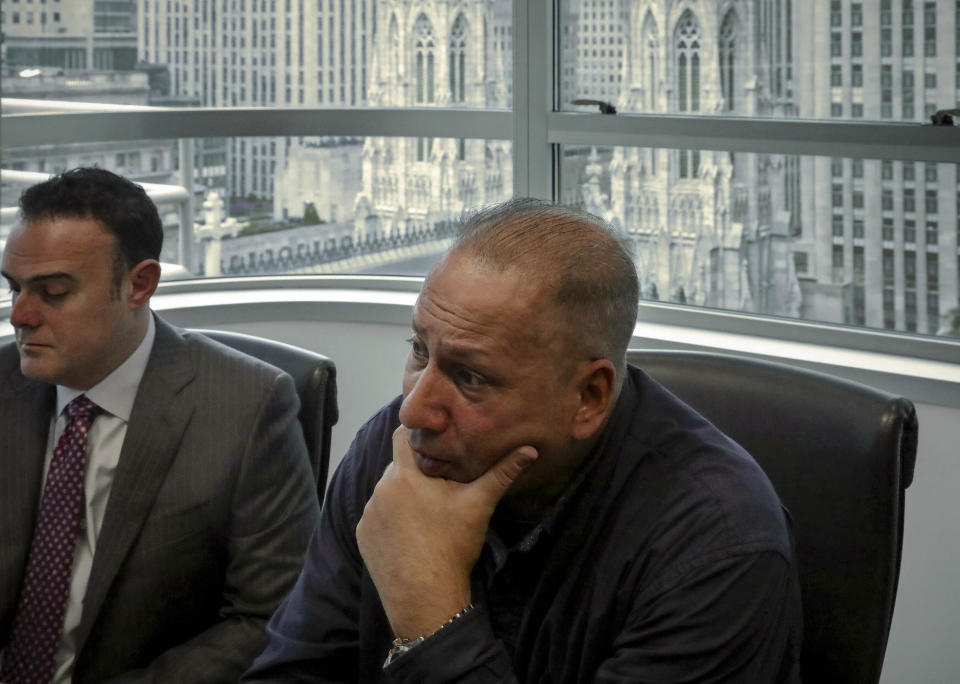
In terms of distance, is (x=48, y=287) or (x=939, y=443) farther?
(x=939, y=443)

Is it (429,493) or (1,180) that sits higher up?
(1,180)

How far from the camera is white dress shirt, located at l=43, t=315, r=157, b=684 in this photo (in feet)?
5.73

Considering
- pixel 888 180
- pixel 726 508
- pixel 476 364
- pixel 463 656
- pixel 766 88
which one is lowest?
pixel 463 656

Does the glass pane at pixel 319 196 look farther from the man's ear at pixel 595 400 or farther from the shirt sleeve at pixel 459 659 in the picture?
the shirt sleeve at pixel 459 659

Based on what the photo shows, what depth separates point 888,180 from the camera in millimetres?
2760

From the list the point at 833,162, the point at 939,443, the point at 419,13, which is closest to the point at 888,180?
the point at 833,162

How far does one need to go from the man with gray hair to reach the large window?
173 centimetres

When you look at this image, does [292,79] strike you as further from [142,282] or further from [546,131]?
[142,282]

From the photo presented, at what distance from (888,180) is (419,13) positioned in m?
1.48

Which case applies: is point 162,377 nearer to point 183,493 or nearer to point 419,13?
point 183,493

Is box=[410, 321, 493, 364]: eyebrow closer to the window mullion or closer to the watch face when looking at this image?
the watch face

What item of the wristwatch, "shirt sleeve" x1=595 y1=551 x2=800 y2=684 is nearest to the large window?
"shirt sleeve" x1=595 y1=551 x2=800 y2=684

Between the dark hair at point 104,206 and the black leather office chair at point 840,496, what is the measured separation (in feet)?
3.51

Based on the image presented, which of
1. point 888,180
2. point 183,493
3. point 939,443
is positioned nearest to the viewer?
point 183,493
